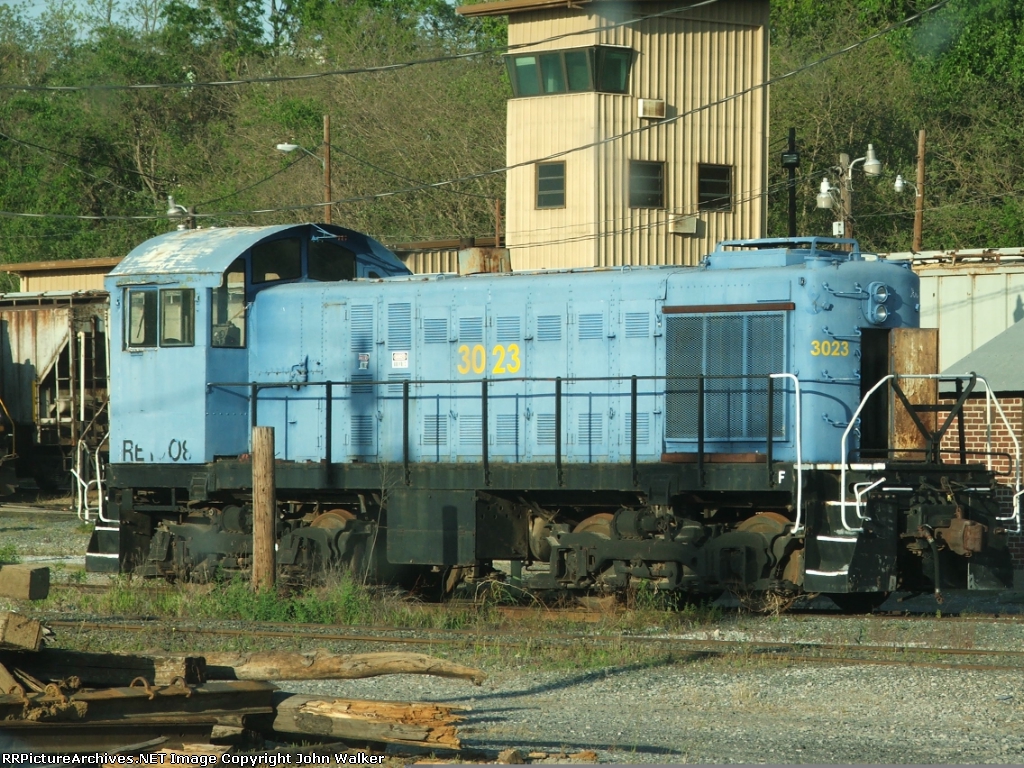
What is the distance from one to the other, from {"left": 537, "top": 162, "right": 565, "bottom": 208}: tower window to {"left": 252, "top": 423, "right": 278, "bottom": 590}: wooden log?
637 inches

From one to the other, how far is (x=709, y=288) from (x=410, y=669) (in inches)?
245

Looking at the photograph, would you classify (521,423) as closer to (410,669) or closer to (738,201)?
(410,669)

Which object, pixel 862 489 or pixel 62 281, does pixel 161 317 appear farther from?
pixel 62 281

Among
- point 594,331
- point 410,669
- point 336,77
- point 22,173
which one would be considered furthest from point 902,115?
point 410,669

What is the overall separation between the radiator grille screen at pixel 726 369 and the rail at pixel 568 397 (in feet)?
0.08

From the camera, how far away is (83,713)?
6.46m

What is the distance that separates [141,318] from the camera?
46.8ft

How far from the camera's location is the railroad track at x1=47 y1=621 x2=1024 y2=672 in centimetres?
1011

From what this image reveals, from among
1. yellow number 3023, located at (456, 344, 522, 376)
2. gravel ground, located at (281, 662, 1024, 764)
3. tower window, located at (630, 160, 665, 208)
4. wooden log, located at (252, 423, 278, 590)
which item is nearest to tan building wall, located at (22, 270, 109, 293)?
tower window, located at (630, 160, 665, 208)

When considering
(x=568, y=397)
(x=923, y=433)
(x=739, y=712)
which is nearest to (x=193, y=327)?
(x=568, y=397)

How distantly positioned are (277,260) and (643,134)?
15.0 meters

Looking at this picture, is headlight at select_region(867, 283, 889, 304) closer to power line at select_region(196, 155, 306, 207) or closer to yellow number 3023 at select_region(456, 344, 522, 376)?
yellow number 3023 at select_region(456, 344, 522, 376)

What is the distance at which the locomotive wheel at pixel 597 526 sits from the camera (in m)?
12.7

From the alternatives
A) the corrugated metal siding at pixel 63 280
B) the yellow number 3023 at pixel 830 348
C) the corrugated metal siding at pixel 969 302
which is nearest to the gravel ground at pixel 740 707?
the yellow number 3023 at pixel 830 348
